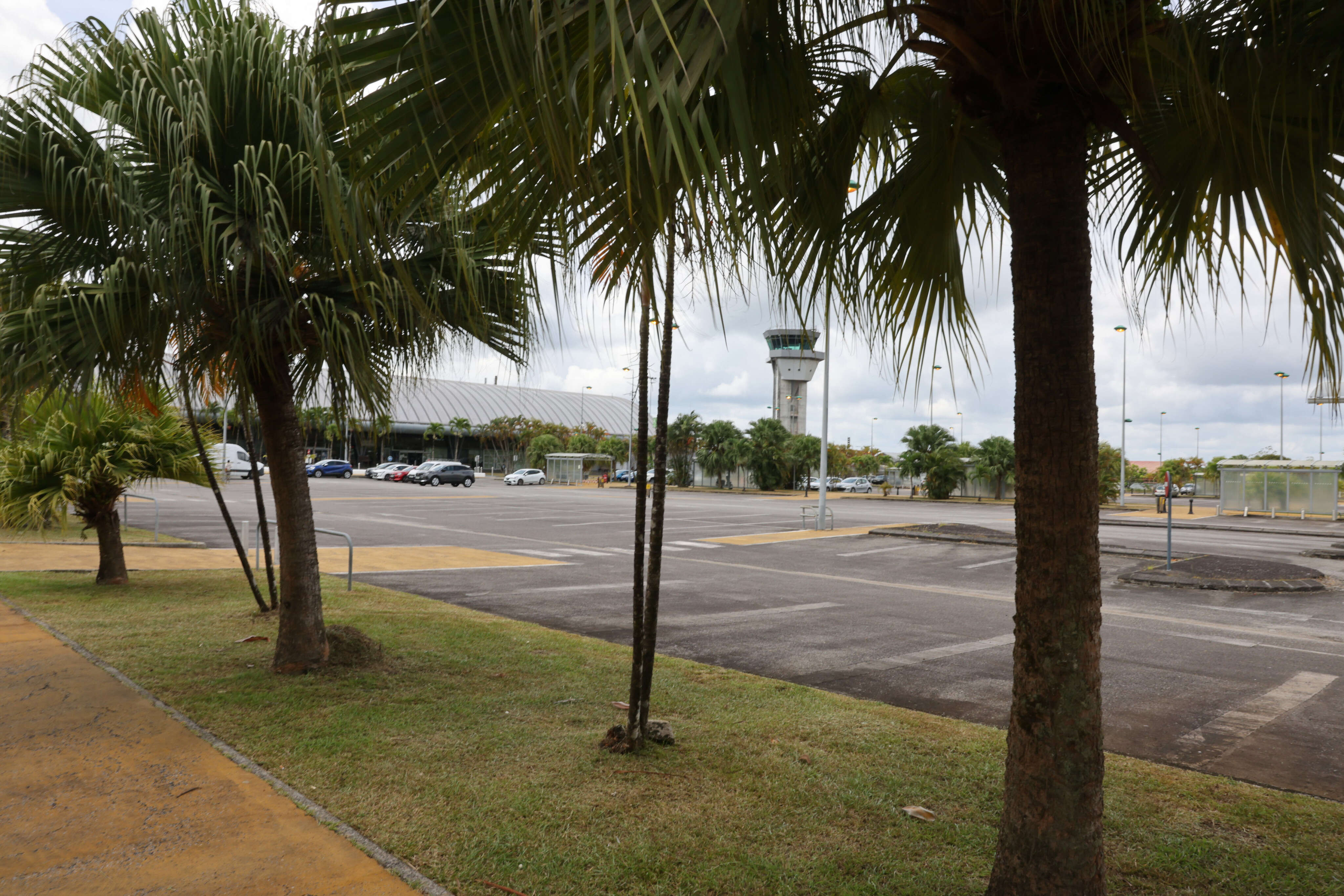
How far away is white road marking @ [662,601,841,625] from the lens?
10.2m

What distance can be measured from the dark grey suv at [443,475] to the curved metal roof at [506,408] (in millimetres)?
26080

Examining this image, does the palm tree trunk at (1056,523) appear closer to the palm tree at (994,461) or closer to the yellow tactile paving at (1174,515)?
the yellow tactile paving at (1174,515)

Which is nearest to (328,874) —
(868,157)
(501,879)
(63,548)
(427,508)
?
(501,879)

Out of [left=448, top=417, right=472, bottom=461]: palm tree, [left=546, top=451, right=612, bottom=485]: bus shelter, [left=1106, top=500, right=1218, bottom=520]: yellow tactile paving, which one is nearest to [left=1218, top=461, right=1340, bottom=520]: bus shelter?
[left=1106, top=500, right=1218, bottom=520]: yellow tactile paving

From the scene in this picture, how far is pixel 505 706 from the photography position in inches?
230

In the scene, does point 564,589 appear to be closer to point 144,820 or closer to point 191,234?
point 191,234

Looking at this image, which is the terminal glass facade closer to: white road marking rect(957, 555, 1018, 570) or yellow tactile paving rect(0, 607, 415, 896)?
white road marking rect(957, 555, 1018, 570)

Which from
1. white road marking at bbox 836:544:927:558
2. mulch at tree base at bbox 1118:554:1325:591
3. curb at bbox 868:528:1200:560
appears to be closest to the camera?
mulch at tree base at bbox 1118:554:1325:591

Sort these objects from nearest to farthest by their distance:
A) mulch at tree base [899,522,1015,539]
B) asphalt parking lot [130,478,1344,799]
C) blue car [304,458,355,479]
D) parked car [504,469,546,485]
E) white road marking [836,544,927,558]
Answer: asphalt parking lot [130,478,1344,799] → white road marking [836,544,927,558] → mulch at tree base [899,522,1015,539] → parked car [504,469,546,485] → blue car [304,458,355,479]

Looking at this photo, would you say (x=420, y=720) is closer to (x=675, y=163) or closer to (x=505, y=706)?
(x=505, y=706)

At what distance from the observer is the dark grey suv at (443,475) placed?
185 ft

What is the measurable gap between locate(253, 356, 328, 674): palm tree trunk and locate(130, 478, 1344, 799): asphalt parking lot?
2302mm

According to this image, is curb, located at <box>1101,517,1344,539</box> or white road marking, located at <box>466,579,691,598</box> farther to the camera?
curb, located at <box>1101,517,1344,539</box>

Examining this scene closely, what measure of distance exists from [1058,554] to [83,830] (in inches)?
161
